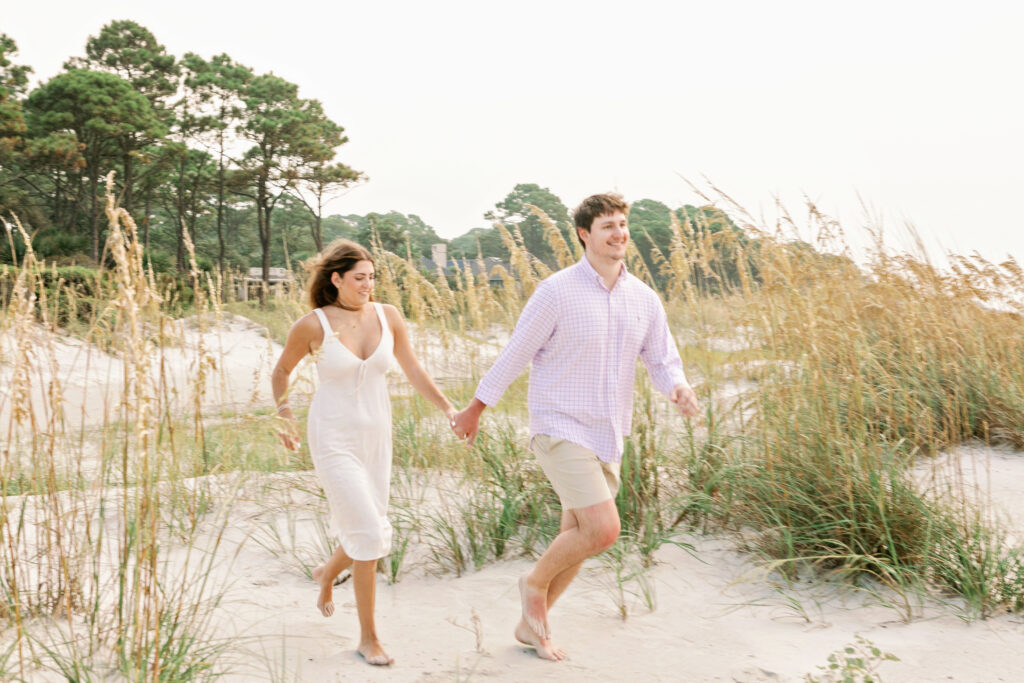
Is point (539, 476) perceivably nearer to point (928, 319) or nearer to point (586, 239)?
point (586, 239)

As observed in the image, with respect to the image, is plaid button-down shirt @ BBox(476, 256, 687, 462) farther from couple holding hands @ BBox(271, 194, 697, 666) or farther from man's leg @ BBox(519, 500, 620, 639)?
man's leg @ BBox(519, 500, 620, 639)

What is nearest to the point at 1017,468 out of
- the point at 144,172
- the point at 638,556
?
the point at 638,556

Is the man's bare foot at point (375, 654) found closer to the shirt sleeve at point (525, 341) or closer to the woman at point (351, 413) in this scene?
the woman at point (351, 413)

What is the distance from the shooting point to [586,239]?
11.7ft

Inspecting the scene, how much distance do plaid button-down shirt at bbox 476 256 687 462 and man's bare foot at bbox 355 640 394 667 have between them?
107cm

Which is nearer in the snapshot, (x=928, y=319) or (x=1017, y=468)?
(x=1017, y=468)

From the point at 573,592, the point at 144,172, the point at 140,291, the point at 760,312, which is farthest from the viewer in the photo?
the point at 144,172

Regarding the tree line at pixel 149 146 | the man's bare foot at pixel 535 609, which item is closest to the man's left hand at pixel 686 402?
the man's bare foot at pixel 535 609

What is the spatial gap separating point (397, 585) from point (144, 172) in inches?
→ 1278

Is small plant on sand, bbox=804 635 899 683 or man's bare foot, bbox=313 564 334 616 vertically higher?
man's bare foot, bbox=313 564 334 616

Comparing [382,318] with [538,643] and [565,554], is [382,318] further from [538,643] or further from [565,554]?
[538,643]

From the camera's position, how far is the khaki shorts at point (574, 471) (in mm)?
3303

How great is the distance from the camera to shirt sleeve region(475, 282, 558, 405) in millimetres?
3432

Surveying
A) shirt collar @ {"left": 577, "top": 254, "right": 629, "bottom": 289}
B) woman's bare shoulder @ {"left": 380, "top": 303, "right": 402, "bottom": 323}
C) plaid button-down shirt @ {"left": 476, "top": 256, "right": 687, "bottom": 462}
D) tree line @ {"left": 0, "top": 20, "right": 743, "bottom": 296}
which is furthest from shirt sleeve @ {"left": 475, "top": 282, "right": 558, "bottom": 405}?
tree line @ {"left": 0, "top": 20, "right": 743, "bottom": 296}
